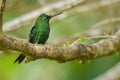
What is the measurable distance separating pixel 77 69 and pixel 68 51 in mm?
4206

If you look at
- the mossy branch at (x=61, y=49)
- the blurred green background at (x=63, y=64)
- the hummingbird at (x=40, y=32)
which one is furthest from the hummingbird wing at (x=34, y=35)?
the blurred green background at (x=63, y=64)

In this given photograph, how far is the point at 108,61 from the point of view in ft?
22.6

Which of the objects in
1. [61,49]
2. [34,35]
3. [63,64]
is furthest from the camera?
[63,64]

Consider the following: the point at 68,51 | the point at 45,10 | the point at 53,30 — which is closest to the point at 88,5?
the point at 45,10

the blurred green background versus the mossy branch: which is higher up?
the mossy branch

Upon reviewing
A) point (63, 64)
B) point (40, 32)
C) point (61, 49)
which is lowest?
point (63, 64)

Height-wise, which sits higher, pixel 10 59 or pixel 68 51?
pixel 68 51

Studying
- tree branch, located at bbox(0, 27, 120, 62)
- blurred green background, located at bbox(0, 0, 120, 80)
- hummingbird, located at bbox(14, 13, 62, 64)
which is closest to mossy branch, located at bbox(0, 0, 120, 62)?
tree branch, located at bbox(0, 27, 120, 62)

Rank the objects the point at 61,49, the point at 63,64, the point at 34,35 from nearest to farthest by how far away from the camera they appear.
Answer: the point at 61,49 < the point at 34,35 < the point at 63,64

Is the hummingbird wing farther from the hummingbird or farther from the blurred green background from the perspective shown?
the blurred green background

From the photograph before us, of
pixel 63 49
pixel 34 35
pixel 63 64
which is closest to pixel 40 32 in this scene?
pixel 34 35

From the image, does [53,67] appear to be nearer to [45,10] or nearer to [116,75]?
[116,75]

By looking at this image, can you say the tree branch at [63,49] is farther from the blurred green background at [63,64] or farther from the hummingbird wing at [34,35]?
the blurred green background at [63,64]

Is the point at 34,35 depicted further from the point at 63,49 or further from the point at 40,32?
the point at 63,49
